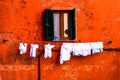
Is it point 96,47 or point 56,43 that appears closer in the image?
point 96,47

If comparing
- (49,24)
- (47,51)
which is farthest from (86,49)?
(49,24)

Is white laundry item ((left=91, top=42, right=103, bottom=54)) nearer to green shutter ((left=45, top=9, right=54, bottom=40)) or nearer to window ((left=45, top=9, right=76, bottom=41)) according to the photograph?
window ((left=45, top=9, right=76, bottom=41))

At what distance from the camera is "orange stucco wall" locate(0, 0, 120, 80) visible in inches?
468

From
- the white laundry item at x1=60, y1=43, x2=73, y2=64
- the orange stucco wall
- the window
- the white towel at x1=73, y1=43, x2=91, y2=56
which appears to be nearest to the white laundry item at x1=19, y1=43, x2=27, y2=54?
the orange stucco wall

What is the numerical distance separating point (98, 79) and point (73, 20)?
2.02m

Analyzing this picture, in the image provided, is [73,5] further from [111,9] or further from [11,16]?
[11,16]

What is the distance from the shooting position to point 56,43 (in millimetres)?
11914

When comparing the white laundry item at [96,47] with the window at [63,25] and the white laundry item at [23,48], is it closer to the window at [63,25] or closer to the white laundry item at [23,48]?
the window at [63,25]

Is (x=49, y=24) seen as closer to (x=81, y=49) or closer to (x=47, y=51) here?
(x=47, y=51)

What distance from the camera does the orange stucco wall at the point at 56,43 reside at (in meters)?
11.9

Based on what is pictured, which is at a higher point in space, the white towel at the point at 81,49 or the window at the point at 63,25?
the window at the point at 63,25

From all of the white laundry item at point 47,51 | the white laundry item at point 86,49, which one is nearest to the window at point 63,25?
the white laundry item at point 47,51

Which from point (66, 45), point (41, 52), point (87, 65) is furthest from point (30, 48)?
point (87, 65)

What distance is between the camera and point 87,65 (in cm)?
1198
